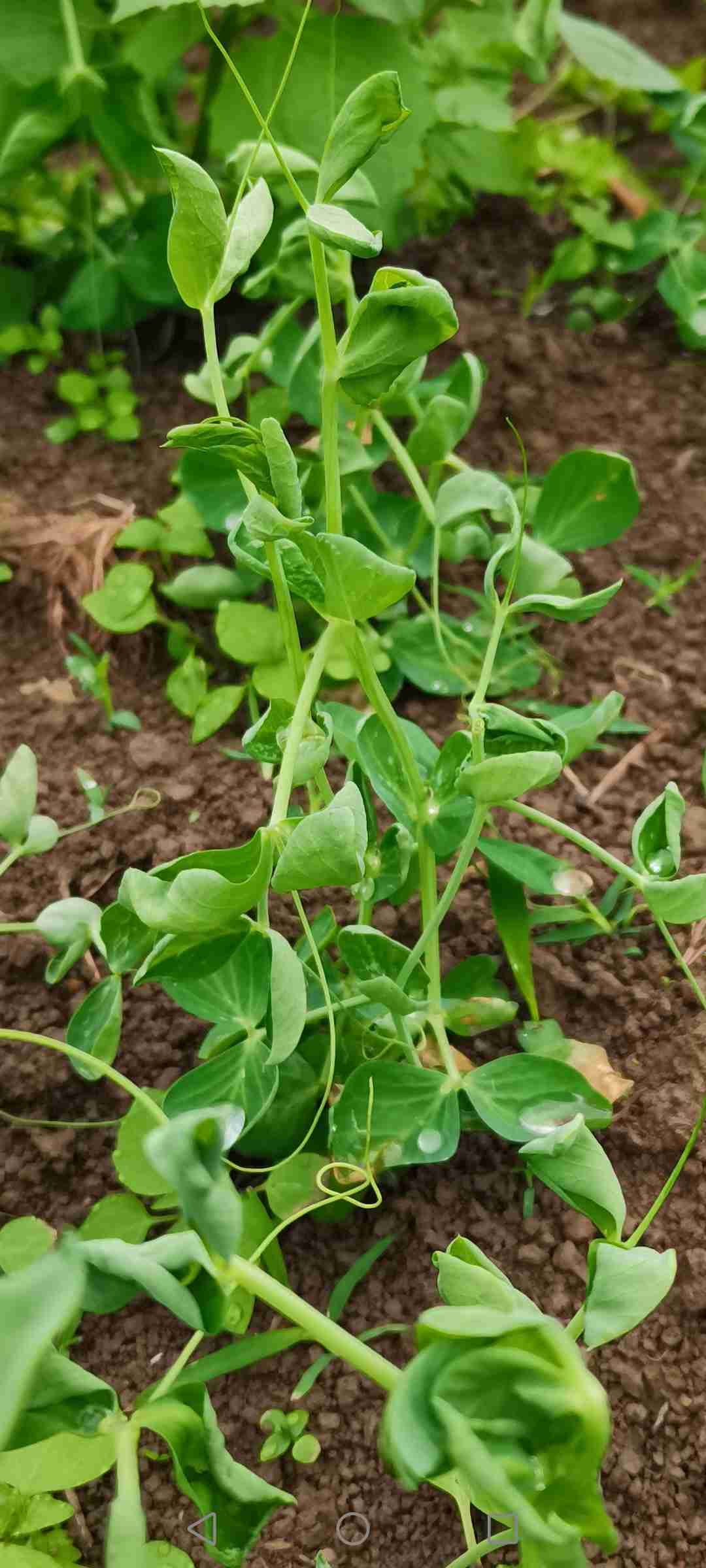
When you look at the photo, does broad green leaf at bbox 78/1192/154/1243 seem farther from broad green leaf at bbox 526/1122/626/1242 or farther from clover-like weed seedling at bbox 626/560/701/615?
clover-like weed seedling at bbox 626/560/701/615

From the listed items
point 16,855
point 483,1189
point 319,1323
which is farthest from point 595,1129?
point 16,855

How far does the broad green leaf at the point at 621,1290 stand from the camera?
68 cm

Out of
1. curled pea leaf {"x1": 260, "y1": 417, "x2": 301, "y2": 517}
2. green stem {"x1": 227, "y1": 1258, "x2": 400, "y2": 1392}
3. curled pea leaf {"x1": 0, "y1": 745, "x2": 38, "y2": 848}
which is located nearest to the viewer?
green stem {"x1": 227, "y1": 1258, "x2": 400, "y2": 1392}

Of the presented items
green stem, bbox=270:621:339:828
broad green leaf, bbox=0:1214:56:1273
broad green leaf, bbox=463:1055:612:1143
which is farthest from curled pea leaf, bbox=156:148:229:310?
broad green leaf, bbox=0:1214:56:1273

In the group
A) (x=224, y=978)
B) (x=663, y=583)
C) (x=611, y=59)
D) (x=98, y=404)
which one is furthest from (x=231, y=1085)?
(x=611, y=59)

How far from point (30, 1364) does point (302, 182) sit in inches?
51.6

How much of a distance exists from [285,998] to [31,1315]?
0.79ft

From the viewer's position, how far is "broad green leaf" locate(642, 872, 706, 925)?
0.85 m

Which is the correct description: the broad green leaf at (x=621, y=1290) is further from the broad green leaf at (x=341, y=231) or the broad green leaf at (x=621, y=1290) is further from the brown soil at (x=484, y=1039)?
the broad green leaf at (x=341, y=231)

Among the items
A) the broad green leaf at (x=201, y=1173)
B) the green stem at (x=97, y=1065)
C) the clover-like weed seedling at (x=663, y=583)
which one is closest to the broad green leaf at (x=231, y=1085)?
the green stem at (x=97, y=1065)

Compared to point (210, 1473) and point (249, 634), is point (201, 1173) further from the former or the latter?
point (249, 634)

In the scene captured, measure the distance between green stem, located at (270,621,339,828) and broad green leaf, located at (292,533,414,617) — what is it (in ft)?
0.08

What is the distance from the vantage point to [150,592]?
4.44 feet

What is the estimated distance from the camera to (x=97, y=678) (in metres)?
1.29
